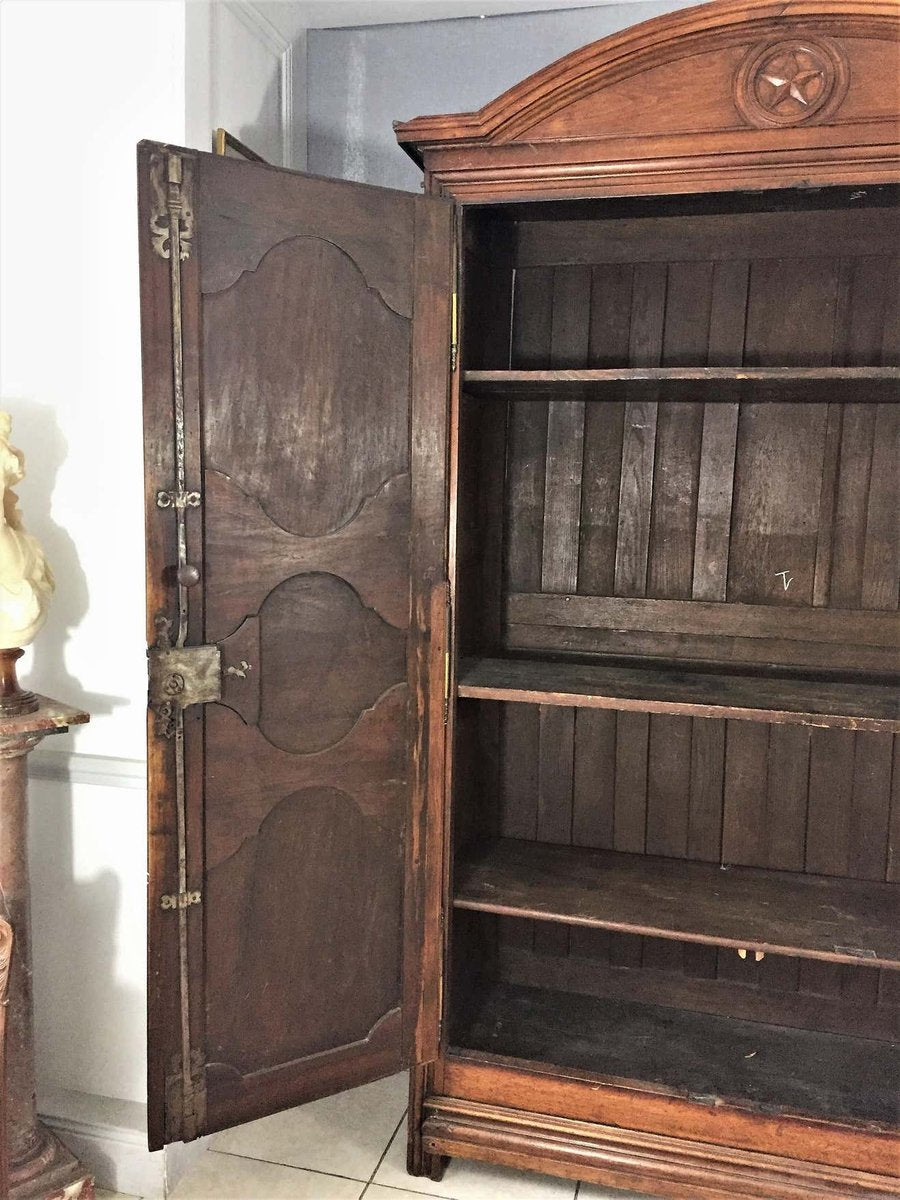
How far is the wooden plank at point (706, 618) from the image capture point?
217cm

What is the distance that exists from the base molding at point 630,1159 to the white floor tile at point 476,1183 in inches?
3.5

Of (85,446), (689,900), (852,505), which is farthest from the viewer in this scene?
(852,505)

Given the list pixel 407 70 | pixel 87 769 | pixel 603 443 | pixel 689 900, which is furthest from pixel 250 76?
pixel 689 900

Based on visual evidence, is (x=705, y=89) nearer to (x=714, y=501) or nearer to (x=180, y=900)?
(x=714, y=501)

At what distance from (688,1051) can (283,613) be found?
133 cm

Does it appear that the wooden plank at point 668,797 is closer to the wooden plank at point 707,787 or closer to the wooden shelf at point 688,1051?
the wooden plank at point 707,787

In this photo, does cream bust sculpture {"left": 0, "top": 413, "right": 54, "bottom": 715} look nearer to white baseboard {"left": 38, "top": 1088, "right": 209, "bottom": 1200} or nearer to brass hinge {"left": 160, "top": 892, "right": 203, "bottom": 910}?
brass hinge {"left": 160, "top": 892, "right": 203, "bottom": 910}

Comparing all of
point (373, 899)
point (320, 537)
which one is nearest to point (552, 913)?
point (373, 899)

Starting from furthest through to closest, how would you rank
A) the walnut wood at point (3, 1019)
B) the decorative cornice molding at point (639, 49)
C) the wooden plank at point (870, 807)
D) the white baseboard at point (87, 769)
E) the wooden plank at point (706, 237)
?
1. the wooden plank at point (870, 807)
2. the wooden plank at point (706, 237)
3. the white baseboard at point (87, 769)
4. the decorative cornice molding at point (639, 49)
5. the walnut wood at point (3, 1019)

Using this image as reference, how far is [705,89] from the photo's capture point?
5.39 feet

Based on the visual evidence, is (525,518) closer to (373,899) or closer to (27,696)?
(373,899)

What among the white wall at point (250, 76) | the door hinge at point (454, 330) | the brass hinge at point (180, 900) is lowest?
the brass hinge at point (180, 900)

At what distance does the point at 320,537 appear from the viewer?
5.74 feet

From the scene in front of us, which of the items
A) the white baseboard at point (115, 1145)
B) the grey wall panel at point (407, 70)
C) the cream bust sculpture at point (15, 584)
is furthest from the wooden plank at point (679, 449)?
the white baseboard at point (115, 1145)
